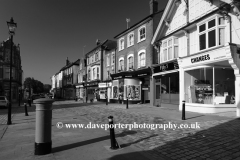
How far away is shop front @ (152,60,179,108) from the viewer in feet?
49.2

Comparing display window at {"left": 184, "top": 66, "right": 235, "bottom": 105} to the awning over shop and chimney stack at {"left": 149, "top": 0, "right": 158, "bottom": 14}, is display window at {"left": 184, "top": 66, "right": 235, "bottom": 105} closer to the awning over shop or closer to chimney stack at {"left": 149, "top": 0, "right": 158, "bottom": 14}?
the awning over shop

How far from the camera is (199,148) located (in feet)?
15.5

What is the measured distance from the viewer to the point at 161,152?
178 inches

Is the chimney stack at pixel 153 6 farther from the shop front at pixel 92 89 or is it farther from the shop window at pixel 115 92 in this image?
the shop front at pixel 92 89

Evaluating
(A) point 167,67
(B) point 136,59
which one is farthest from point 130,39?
(A) point 167,67

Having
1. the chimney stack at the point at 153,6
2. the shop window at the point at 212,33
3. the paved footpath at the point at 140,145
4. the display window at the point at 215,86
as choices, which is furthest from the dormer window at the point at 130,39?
the paved footpath at the point at 140,145

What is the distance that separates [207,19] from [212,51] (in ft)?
8.15

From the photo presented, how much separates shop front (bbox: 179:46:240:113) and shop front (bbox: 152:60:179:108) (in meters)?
1.52

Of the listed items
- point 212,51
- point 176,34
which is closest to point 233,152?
point 212,51

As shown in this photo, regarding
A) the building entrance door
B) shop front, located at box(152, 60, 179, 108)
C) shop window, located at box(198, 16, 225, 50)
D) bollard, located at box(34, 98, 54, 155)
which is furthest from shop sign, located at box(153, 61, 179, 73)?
bollard, located at box(34, 98, 54, 155)

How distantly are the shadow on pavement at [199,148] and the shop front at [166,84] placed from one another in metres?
9.10

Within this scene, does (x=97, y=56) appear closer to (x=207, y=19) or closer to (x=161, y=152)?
(x=207, y=19)

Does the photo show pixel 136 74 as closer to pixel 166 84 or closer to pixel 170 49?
pixel 166 84

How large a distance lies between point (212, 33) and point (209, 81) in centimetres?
329
